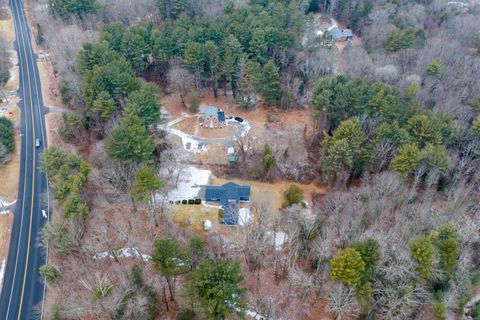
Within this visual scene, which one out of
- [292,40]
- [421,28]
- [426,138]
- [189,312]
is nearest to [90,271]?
[189,312]

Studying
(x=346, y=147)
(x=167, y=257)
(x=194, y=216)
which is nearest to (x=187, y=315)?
(x=167, y=257)

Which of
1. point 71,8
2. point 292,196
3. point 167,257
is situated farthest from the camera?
point 71,8

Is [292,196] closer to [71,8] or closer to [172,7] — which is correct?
[172,7]

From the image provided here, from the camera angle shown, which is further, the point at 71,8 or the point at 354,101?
→ the point at 71,8

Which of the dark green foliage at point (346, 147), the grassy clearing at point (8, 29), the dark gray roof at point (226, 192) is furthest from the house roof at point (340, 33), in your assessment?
the grassy clearing at point (8, 29)

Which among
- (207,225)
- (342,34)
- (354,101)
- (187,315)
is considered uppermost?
(342,34)

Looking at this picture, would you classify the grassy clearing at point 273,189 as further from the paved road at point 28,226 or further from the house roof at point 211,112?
the paved road at point 28,226
